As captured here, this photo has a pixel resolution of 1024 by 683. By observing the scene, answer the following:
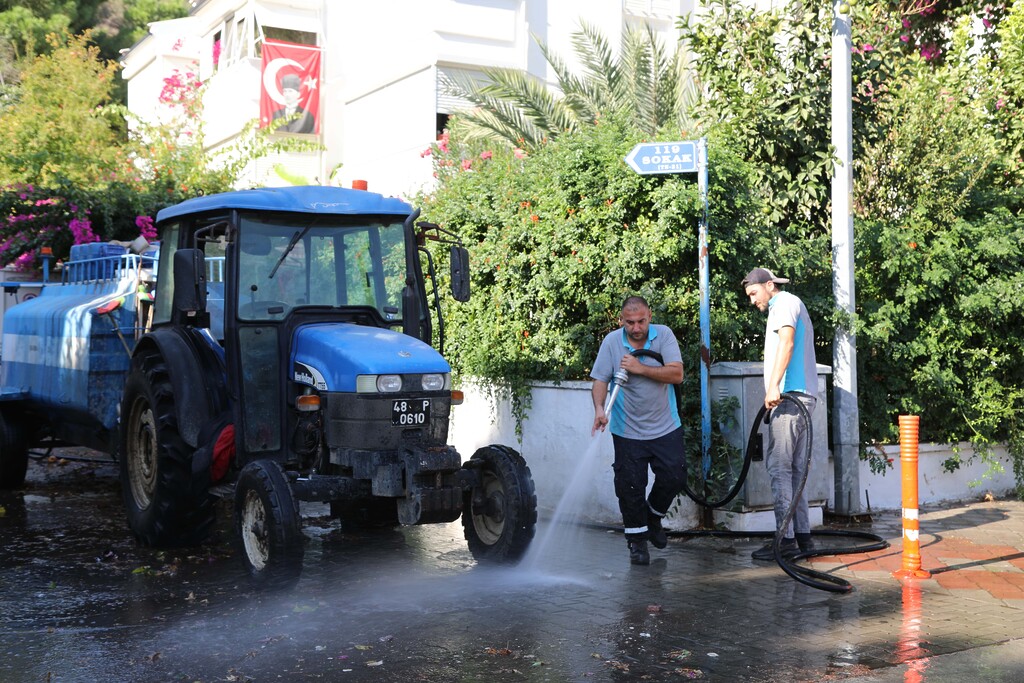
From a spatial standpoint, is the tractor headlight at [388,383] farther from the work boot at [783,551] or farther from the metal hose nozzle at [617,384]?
the work boot at [783,551]

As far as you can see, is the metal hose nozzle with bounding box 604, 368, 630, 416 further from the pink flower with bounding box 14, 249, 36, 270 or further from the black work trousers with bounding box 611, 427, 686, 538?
the pink flower with bounding box 14, 249, 36, 270

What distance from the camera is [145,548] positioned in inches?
329

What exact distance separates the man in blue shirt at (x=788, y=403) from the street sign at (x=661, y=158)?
1.36 meters

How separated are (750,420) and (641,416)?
47.3 inches

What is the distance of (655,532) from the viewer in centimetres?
796

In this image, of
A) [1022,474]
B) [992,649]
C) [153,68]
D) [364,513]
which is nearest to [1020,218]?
[1022,474]

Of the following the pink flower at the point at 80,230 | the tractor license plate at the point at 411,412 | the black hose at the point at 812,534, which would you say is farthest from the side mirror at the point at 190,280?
the pink flower at the point at 80,230

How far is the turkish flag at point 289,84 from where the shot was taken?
2452 centimetres

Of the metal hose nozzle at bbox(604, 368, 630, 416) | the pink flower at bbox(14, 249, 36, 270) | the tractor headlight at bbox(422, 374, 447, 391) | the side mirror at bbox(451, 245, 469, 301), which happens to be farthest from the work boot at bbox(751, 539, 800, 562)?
the pink flower at bbox(14, 249, 36, 270)

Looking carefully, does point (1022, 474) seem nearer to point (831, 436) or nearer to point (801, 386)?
point (831, 436)

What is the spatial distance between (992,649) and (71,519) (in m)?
7.36

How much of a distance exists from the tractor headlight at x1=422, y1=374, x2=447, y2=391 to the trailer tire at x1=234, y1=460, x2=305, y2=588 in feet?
3.51

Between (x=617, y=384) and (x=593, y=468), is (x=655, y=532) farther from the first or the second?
(x=593, y=468)

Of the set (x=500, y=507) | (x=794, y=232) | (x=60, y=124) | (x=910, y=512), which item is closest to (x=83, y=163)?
(x=60, y=124)
